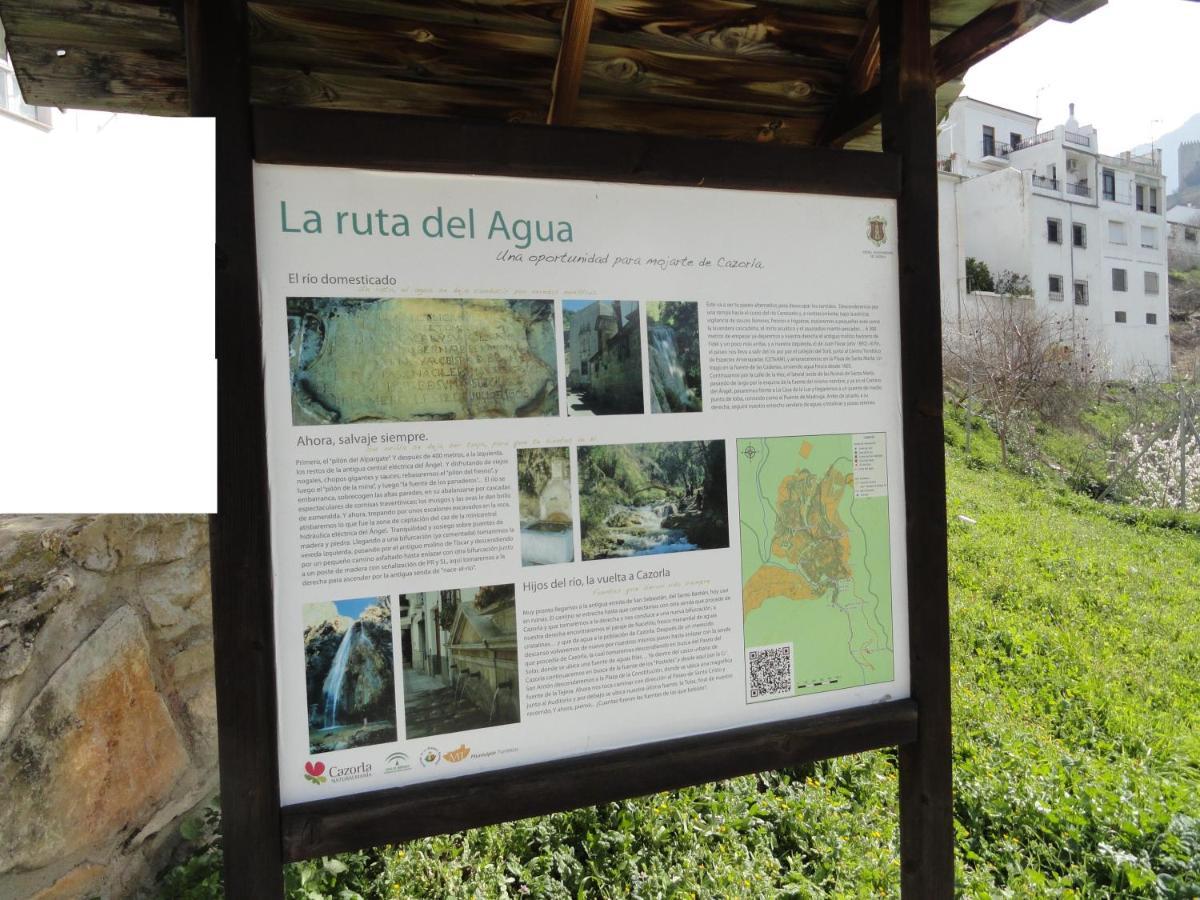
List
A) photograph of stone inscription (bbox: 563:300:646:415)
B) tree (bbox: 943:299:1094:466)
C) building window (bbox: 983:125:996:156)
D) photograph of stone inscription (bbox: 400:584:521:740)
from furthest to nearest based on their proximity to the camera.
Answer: building window (bbox: 983:125:996:156), tree (bbox: 943:299:1094:466), photograph of stone inscription (bbox: 563:300:646:415), photograph of stone inscription (bbox: 400:584:521:740)

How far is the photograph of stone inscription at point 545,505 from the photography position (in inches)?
69.1

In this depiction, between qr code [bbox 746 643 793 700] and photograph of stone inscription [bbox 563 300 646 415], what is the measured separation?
2.30 ft

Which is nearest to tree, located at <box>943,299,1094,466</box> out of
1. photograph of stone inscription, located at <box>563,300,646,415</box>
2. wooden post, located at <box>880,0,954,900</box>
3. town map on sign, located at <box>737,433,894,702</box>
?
wooden post, located at <box>880,0,954,900</box>

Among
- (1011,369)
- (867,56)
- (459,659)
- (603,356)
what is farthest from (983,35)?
(1011,369)

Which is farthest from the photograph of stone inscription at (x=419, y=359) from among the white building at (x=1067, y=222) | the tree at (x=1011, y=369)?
the white building at (x=1067, y=222)

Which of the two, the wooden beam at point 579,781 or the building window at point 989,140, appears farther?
the building window at point 989,140

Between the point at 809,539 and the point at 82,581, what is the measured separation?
2.21 m

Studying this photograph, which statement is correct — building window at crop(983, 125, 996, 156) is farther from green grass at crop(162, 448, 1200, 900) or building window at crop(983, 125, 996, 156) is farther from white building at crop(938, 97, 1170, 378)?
green grass at crop(162, 448, 1200, 900)

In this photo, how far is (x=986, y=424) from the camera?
17.8 meters

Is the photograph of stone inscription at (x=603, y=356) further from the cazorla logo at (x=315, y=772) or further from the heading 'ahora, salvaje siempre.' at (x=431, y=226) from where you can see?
the cazorla logo at (x=315, y=772)

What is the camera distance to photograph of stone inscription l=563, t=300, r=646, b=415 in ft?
5.88

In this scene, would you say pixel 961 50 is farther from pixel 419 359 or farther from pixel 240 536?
pixel 240 536

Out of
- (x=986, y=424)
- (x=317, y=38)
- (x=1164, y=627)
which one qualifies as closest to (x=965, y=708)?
(x=1164, y=627)

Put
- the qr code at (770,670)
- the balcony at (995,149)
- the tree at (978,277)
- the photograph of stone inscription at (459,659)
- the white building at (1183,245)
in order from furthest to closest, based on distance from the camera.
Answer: the white building at (1183,245) → the balcony at (995,149) → the tree at (978,277) → the qr code at (770,670) → the photograph of stone inscription at (459,659)
